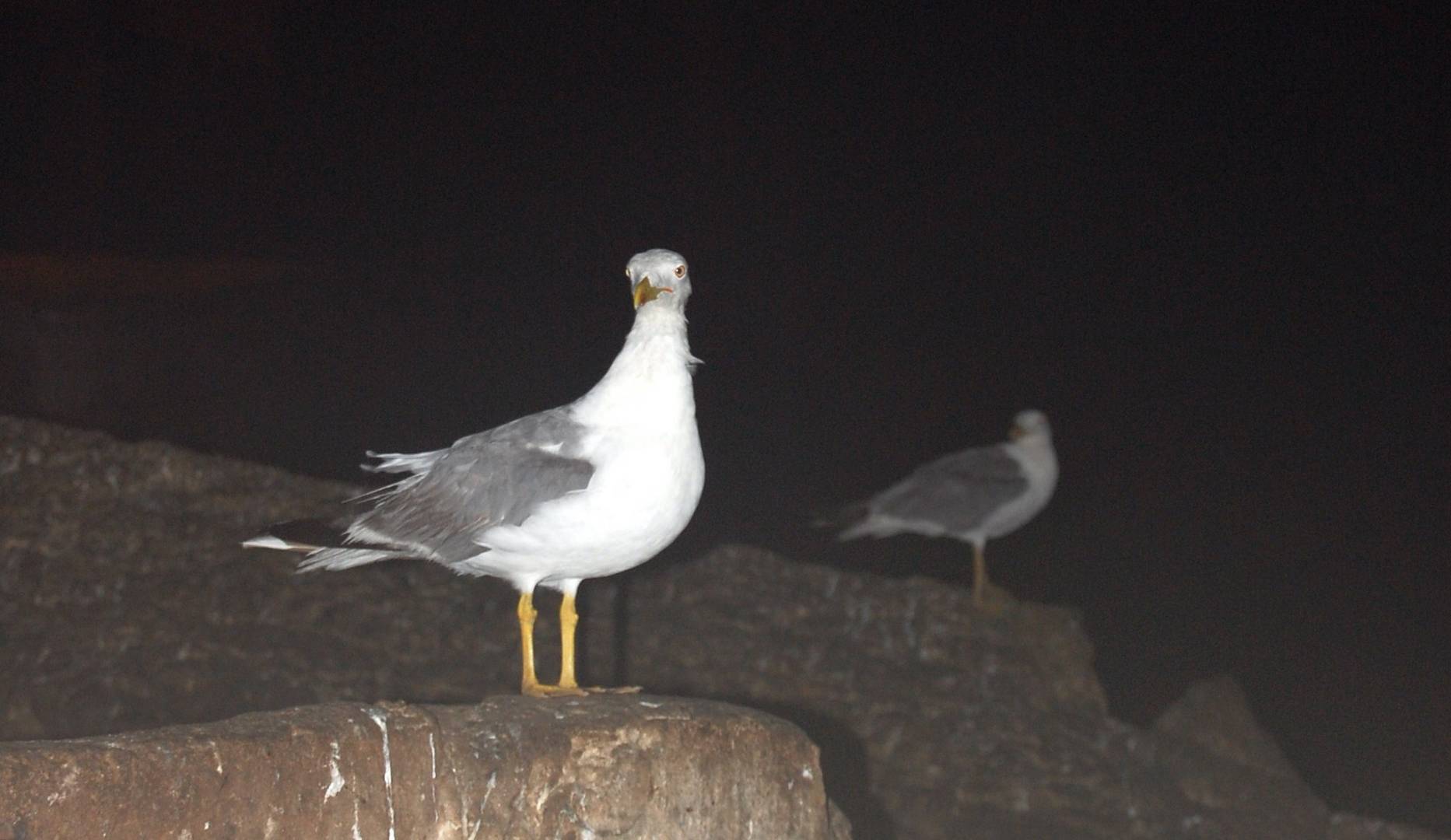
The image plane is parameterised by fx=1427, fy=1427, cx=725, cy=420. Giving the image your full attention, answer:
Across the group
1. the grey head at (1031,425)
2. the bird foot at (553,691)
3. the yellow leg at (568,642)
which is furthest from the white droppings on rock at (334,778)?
the grey head at (1031,425)

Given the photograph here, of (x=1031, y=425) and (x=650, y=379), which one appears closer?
(x=650, y=379)

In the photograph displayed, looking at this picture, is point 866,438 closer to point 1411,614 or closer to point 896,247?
point 896,247

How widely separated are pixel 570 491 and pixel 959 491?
357cm

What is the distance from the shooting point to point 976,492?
6.57 m

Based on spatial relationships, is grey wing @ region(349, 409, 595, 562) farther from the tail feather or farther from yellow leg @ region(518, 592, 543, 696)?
yellow leg @ region(518, 592, 543, 696)

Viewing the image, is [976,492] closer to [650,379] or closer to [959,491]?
[959,491]

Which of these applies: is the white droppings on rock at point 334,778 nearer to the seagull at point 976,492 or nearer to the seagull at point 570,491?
the seagull at point 570,491

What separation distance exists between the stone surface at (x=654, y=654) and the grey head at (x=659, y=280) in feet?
9.72

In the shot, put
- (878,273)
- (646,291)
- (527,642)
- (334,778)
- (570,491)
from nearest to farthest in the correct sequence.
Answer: (334,778) < (570,491) < (646,291) < (527,642) < (878,273)

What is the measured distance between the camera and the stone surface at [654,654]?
235 inches

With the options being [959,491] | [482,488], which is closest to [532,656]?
[482,488]

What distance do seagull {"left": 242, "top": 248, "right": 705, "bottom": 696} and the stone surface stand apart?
2.45m

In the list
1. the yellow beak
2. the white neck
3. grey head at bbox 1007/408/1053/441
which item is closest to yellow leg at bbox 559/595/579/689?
the white neck

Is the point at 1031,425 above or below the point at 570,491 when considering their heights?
above
